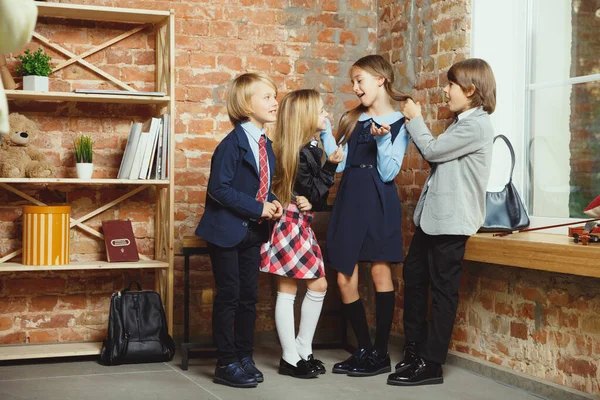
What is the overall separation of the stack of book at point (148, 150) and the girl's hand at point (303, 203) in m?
0.75

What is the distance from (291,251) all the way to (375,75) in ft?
2.89

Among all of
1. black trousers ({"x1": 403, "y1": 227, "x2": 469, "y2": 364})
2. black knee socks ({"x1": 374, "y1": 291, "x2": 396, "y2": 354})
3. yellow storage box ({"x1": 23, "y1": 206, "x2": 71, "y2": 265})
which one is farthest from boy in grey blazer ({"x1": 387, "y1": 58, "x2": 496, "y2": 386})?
yellow storage box ({"x1": 23, "y1": 206, "x2": 71, "y2": 265})

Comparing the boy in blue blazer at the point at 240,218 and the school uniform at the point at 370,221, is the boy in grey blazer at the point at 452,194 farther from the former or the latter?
the boy in blue blazer at the point at 240,218

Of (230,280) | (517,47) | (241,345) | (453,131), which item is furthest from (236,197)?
(517,47)

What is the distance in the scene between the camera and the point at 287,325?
3.34 meters

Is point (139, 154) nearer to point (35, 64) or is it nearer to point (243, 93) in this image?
point (35, 64)

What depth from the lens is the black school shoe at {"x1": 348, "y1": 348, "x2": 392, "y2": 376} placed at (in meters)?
3.40

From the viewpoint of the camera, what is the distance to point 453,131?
3156 millimetres

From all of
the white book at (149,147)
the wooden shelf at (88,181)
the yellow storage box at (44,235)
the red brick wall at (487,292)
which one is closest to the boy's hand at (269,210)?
the wooden shelf at (88,181)

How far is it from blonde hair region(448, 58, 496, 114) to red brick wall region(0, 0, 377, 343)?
4.14 ft

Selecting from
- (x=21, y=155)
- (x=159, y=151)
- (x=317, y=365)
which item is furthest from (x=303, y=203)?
(x=21, y=155)

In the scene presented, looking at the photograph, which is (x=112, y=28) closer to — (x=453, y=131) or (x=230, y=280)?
(x=230, y=280)

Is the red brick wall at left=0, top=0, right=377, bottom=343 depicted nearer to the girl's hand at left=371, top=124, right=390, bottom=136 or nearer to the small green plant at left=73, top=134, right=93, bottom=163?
the small green plant at left=73, top=134, right=93, bottom=163

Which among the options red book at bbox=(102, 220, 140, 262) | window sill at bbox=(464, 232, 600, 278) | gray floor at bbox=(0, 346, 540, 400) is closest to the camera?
window sill at bbox=(464, 232, 600, 278)
